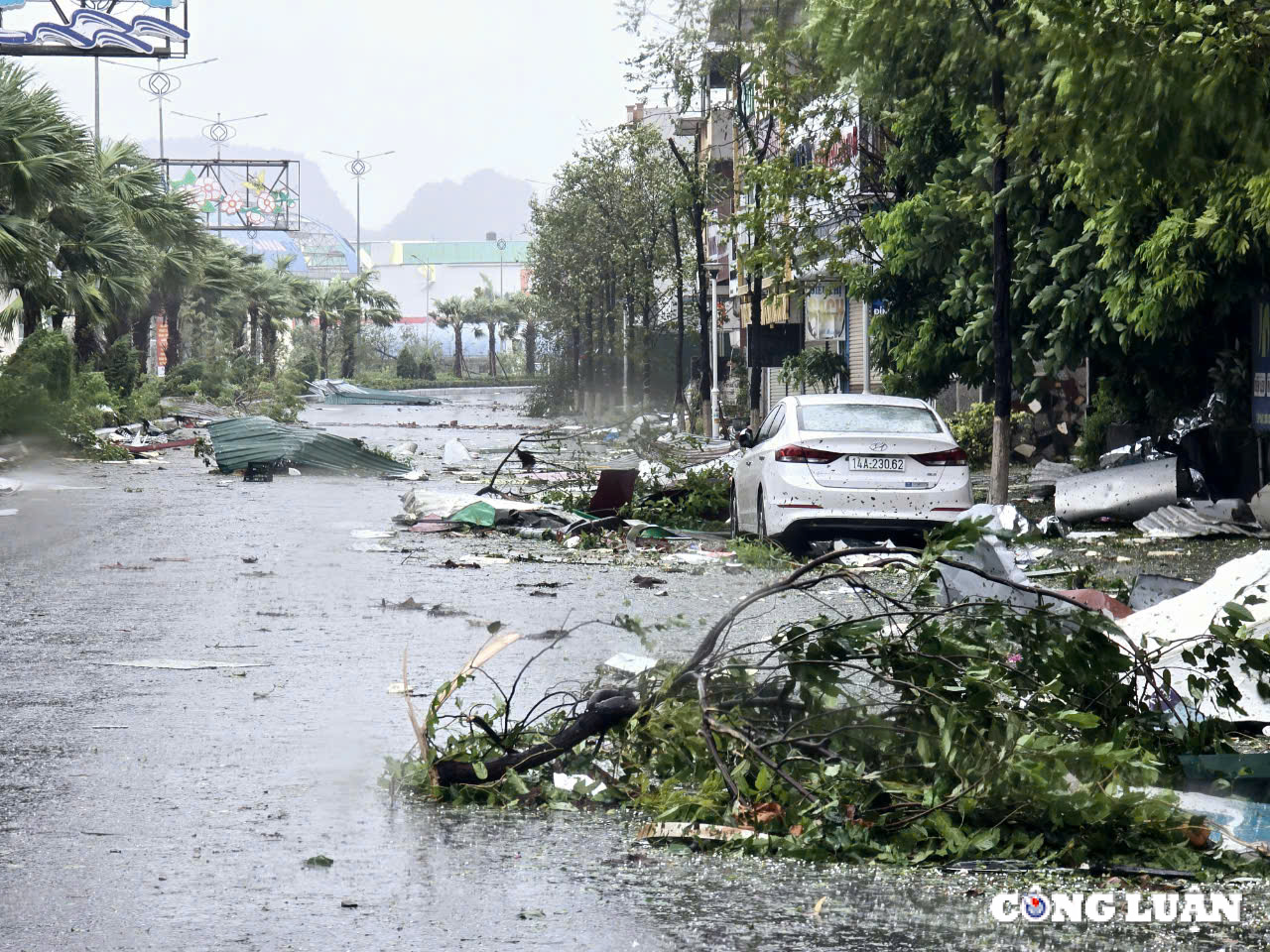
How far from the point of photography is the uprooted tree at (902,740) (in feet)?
18.2

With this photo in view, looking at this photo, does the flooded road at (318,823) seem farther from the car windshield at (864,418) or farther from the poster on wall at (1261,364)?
the poster on wall at (1261,364)

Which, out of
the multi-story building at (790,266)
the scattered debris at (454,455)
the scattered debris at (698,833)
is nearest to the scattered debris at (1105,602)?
the scattered debris at (698,833)

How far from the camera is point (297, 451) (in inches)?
1145

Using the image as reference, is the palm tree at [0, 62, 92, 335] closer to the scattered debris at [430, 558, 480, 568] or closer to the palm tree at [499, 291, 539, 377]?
the scattered debris at [430, 558, 480, 568]

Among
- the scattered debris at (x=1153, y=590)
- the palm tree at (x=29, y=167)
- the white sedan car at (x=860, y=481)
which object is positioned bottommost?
the scattered debris at (x=1153, y=590)

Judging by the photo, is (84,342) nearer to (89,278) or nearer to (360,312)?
(89,278)

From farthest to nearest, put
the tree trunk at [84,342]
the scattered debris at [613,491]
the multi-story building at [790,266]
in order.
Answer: the tree trunk at [84,342] < the multi-story building at [790,266] < the scattered debris at [613,491]

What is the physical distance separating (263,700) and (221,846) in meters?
2.71

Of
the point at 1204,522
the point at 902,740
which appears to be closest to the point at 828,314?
the point at 1204,522

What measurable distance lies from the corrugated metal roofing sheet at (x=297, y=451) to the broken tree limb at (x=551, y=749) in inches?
879

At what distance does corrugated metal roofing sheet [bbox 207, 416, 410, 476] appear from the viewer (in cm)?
2894

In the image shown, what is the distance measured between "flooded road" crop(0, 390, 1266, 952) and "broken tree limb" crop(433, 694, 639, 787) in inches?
8.6

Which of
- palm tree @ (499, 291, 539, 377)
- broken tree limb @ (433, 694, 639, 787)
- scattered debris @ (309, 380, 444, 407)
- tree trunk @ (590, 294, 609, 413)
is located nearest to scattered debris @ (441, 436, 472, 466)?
broken tree limb @ (433, 694, 639, 787)

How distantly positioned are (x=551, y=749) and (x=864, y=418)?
942 centimetres
